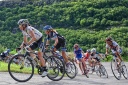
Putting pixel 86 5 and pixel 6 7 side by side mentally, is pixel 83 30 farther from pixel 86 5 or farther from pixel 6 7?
pixel 6 7

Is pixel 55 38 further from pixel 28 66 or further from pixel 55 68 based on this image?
pixel 28 66

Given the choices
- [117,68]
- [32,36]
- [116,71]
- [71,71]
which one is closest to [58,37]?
[71,71]

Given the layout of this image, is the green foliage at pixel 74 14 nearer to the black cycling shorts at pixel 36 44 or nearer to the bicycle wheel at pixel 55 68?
the bicycle wheel at pixel 55 68

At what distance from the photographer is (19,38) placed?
41.1m

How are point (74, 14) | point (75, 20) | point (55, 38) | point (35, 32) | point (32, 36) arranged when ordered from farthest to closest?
point (74, 14), point (75, 20), point (55, 38), point (35, 32), point (32, 36)

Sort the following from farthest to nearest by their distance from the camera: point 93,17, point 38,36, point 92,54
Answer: point 93,17 < point 92,54 < point 38,36

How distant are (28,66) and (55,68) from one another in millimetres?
1123

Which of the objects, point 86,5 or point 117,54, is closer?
point 117,54

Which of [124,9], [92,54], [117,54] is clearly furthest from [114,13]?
[117,54]

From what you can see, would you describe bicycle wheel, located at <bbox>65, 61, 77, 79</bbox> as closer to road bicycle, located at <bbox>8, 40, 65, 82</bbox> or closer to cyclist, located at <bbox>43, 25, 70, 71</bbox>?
cyclist, located at <bbox>43, 25, 70, 71</bbox>

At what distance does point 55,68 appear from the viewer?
41.5 feet

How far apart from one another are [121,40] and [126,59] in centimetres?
529

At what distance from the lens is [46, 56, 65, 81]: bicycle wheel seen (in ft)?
40.9

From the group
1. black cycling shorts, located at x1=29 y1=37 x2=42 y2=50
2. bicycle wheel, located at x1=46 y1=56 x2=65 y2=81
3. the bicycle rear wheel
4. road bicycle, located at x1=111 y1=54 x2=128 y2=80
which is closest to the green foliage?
road bicycle, located at x1=111 y1=54 x2=128 y2=80
